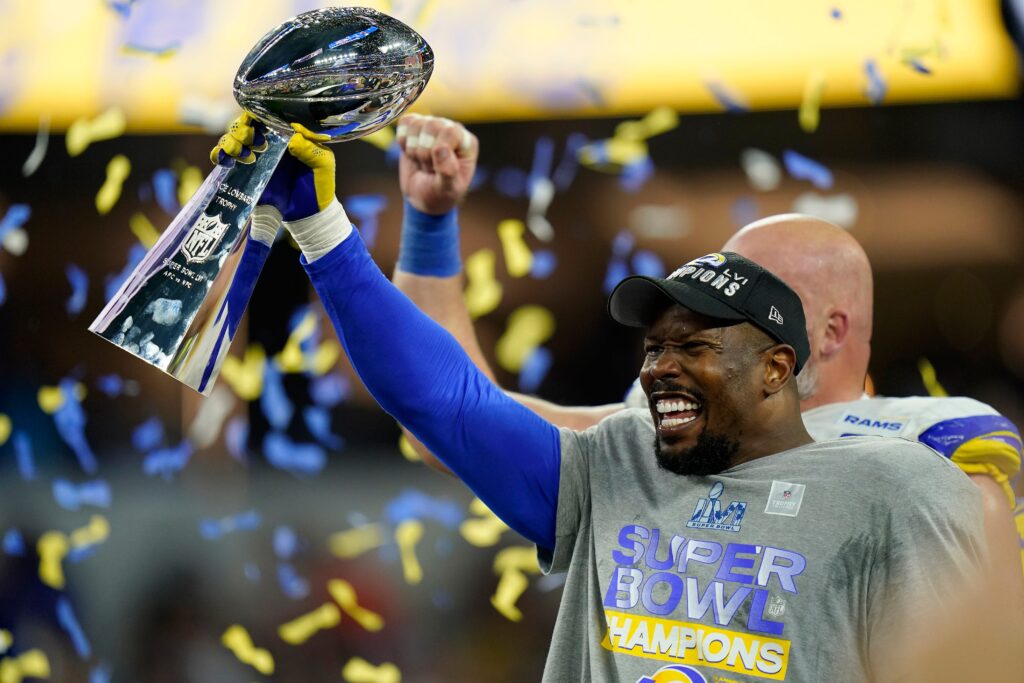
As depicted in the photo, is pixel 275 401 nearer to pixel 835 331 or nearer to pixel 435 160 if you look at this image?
pixel 435 160

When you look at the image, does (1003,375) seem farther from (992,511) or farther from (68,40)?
(68,40)

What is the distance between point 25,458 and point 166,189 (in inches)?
27.7

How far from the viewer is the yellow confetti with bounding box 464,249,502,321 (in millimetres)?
2809

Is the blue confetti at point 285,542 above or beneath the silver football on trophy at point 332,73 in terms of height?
beneath

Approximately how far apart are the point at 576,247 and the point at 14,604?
151cm

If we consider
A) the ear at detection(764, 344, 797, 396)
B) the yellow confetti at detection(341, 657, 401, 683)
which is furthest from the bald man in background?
the yellow confetti at detection(341, 657, 401, 683)

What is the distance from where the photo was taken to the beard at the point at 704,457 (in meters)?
1.46

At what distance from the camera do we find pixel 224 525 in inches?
113

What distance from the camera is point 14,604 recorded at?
9.50 feet

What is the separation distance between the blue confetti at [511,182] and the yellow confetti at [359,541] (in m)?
0.79

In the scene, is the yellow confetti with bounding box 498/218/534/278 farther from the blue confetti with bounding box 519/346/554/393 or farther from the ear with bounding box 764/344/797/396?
the ear with bounding box 764/344/797/396

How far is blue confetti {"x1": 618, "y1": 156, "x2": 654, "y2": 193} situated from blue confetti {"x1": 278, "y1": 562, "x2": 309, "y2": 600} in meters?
1.12

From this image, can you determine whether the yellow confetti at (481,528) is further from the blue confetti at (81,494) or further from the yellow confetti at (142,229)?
the yellow confetti at (142,229)

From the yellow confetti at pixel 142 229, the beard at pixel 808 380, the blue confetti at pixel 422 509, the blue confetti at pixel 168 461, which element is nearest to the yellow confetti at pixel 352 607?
the blue confetti at pixel 422 509
